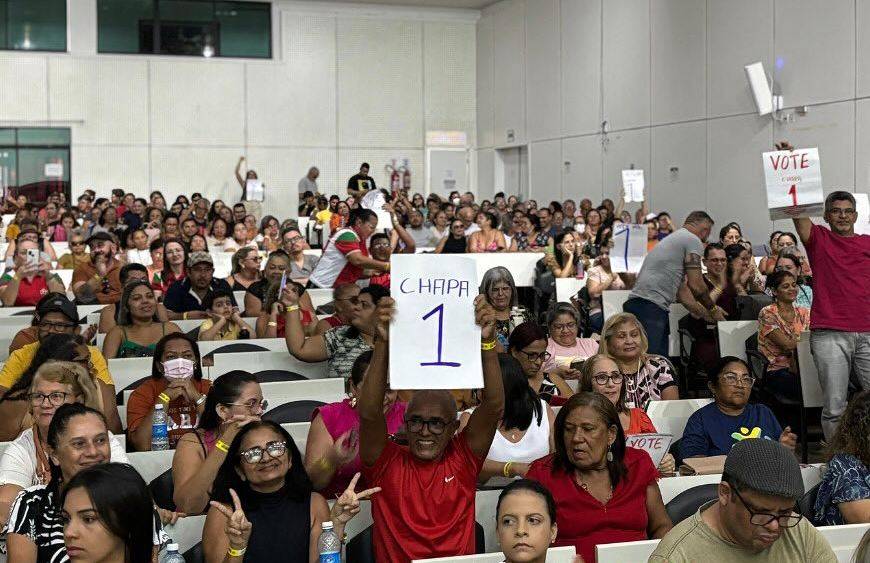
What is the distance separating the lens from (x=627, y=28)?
818 inches

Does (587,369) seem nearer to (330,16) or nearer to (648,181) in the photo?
(648,181)

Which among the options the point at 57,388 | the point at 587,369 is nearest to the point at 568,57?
the point at 587,369

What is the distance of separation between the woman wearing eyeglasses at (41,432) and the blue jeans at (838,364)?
182 inches

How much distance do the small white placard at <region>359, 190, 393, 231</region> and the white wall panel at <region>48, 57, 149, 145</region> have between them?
1320 centimetres

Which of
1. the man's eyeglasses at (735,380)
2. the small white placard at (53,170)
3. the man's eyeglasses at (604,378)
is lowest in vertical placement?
the man's eyeglasses at (735,380)

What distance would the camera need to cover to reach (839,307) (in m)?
7.33

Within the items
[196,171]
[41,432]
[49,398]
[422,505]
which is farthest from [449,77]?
[422,505]

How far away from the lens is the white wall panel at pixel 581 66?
71.9ft

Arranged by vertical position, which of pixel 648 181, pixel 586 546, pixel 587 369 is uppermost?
pixel 648 181

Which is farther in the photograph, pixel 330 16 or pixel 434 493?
pixel 330 16

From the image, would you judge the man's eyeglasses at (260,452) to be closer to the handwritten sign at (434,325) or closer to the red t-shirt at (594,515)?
the handwritten sign at (434,325)

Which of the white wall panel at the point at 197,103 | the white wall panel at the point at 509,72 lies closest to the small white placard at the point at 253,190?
the white wall panel at the point at 197,103

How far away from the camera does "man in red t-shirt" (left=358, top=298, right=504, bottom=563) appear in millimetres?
4230

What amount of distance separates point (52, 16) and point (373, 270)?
1792cm
